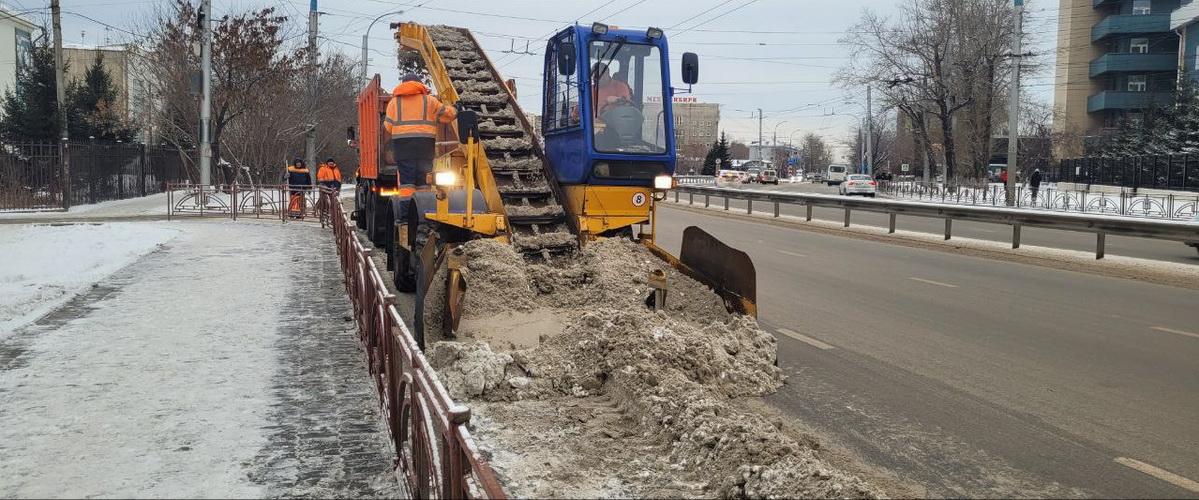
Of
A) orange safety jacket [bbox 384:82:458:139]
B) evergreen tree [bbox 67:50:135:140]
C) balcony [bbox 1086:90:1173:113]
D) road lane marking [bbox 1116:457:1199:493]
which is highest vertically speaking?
balcony [bbox 1086:90:1173:113]

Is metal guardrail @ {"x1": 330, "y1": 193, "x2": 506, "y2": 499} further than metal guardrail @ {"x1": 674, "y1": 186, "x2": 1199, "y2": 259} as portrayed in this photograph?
No

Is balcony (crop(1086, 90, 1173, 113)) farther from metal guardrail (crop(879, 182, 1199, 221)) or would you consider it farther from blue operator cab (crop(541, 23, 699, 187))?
blue operator cab (crop(541, 23, 699, 187))

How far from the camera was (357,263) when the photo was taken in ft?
27.8

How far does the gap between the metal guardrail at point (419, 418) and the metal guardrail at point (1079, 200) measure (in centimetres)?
2595

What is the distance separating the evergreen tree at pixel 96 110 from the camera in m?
40.9

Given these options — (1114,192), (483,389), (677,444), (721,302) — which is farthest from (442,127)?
(1114,192)

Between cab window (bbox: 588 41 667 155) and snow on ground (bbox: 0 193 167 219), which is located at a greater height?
cab window (bbox: 588 41 667 155)

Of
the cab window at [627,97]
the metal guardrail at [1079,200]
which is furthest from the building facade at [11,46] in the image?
the cab window at [627,97]

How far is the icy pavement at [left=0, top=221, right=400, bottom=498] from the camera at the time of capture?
491 centimetres

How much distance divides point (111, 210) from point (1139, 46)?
73.2 meters

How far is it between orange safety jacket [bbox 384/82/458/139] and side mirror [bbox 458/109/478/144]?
1.67 metres

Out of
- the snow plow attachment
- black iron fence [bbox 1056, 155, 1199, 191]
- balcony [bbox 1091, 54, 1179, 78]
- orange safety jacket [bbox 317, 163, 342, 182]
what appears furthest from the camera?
balcony [bbox 1091, 54, 1179, 78]

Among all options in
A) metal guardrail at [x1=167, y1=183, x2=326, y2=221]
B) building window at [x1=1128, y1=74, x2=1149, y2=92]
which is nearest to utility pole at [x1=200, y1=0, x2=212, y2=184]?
metal guardrail at [x1=167, y1=183, x2=326, y2=221]

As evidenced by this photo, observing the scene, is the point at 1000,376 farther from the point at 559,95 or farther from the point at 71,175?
the point at 71,175
